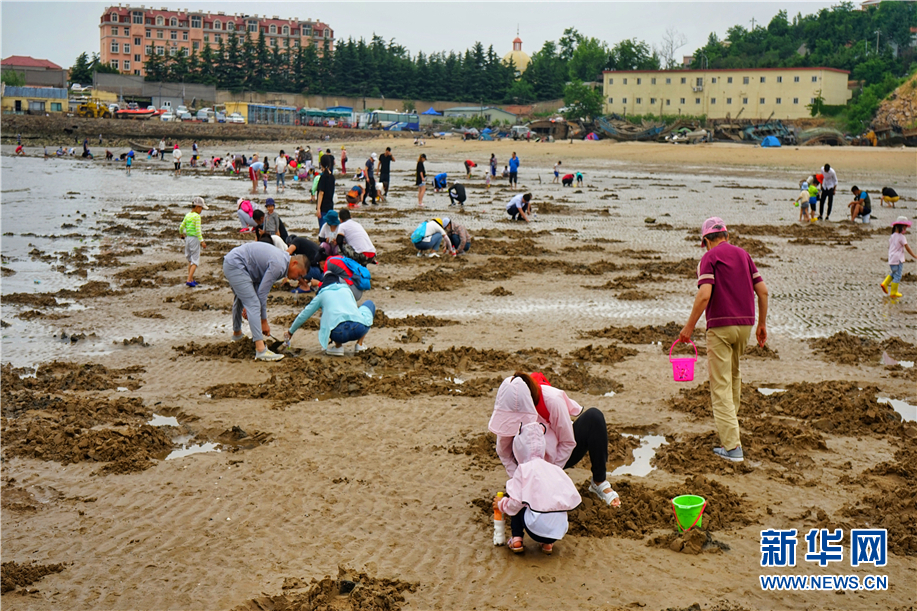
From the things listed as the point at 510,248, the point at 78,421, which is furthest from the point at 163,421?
the point at 510,248

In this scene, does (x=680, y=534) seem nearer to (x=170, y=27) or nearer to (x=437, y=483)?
(x=437, y=483)

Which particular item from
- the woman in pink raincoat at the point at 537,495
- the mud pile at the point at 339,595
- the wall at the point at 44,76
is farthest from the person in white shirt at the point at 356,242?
the wall at the point at 44,76

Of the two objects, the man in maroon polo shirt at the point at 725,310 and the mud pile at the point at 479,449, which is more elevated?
the man in maroon polo shirt at the point at 725,310

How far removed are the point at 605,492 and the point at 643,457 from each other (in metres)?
1.24

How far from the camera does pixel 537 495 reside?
478cm

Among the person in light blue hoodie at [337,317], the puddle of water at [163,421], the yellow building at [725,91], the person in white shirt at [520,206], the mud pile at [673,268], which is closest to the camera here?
the puddle of water at [163,421]

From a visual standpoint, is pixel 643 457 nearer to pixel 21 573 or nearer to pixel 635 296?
pixel 21 573

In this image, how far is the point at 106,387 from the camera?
27.6 ft

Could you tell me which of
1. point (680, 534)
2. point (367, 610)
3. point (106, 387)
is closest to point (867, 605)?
point (680, 534)

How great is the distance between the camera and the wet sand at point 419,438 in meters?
4.77

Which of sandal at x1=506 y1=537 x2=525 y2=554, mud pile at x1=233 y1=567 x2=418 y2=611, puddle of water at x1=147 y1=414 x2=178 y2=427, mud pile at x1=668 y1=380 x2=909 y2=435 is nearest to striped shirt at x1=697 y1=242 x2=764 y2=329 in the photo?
mud pile at x1=668 y1=380 x2=909 y2=435

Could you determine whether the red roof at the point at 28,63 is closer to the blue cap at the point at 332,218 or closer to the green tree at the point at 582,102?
the green tree at the point at 582,102

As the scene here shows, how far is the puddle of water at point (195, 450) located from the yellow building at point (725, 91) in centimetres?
8858

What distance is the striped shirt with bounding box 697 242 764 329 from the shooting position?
252 inches
